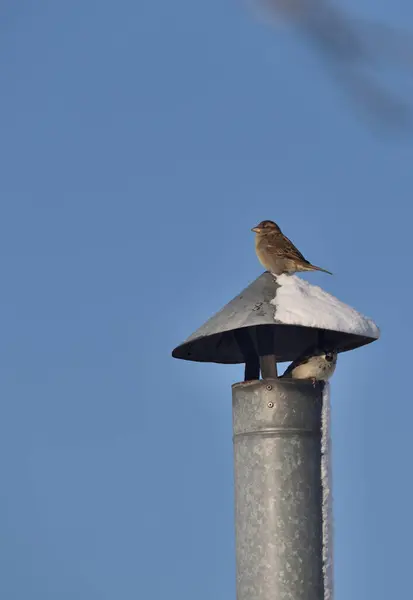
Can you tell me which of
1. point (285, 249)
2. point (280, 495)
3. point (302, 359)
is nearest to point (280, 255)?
point (285, 249)

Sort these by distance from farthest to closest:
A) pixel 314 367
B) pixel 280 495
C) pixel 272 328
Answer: pixel 272 328, pixel 314 367, pixel 280 495

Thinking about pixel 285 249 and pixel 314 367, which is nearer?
pixel 314 367

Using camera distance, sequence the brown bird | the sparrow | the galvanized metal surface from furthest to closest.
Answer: the brown bird < the sparrow < the galvanized metal surface

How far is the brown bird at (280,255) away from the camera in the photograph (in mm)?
8672

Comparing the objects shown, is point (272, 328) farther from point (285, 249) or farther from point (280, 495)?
point (285, 249)

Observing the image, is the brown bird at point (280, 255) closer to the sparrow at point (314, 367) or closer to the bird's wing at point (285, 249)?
the bird's wing at point (285, 249)

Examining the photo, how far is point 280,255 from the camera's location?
8.77 m

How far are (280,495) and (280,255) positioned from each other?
2.80 meters

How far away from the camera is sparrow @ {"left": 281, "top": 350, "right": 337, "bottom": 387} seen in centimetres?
692

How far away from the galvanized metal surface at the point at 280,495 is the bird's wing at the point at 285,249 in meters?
2.28

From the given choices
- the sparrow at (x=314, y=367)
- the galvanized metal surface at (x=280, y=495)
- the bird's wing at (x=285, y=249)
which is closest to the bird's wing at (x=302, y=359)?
the sparrow at (x=314, y=367)

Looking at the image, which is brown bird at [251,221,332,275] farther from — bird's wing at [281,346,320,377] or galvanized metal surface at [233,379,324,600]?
galvanized metal surface at [233,379,324,600]

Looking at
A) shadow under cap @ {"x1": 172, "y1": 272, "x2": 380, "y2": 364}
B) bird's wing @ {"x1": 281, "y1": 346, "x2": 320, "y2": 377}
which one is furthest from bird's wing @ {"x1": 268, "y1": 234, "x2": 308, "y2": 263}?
bird's wing @ {"x1": 281, "y1": 346, "x2": 320, "y2": 377}

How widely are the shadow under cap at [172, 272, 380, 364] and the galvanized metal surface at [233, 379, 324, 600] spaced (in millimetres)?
431
